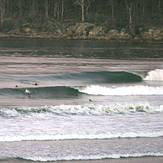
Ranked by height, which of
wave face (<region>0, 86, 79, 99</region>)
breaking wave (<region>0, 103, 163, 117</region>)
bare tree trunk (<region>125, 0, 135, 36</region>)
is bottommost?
breaking wave (<region>0, 103, 163, 117</region>)

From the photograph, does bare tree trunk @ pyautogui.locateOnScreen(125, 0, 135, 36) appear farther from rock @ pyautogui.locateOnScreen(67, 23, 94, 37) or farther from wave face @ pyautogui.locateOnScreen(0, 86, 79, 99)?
wave face @ pyautogui.locateOnScreen(0, 86, 79, 99)

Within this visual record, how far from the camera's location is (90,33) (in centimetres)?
7769

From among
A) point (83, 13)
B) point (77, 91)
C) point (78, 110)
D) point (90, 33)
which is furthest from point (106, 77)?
point (83, 13)

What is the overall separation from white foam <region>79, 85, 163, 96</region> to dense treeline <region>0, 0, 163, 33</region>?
183 feet

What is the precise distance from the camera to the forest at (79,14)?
84562 mm

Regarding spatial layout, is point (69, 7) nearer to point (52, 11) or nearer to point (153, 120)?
point (52, 11)

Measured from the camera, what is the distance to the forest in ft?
277

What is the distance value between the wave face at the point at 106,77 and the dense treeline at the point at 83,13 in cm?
4989

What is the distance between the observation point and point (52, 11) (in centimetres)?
10169

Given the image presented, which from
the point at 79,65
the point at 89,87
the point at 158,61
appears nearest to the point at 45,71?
the point at 79,65

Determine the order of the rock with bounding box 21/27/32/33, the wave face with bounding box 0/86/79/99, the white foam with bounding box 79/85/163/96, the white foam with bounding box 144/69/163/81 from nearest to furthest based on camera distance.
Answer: the wave face with bounding box 0/86/79/99
the white foam with bounding box 79/85/163/96
the white foam with bounding box 144/69/163/81
the rock with bounding box 21/27/32/33

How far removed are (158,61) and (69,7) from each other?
64.4 m

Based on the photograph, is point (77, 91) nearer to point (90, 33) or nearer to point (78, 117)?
point (78, 117)

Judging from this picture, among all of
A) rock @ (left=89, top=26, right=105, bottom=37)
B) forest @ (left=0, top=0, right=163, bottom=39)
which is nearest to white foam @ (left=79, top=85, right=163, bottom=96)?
rock @ (left=89, top=26, right=105, bottom=37)
